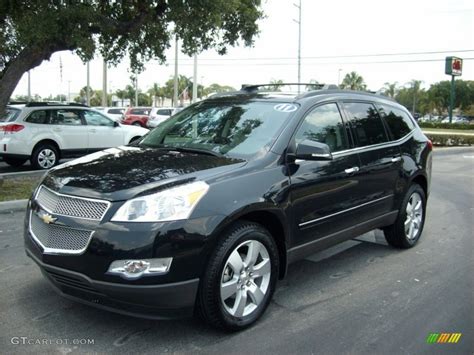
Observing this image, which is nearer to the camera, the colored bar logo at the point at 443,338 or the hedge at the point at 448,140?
the colored bar logo at the point at 443,338

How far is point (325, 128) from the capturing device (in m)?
4.49

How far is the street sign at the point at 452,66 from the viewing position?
41031 mm

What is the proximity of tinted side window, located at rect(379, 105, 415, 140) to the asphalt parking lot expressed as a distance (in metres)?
1.39

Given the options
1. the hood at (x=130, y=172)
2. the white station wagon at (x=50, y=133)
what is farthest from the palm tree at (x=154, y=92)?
the hood at (x=130, y=172)

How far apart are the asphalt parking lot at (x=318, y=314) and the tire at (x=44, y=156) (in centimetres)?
A: 646

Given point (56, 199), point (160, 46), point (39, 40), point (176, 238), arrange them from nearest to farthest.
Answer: point (176, 238)
point (56, 199)
point (39, 40)
point (160, 46)

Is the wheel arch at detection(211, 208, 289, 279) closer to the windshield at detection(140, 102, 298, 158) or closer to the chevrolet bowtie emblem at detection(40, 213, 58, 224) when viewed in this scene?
the windshield at detection(140, 102, 298, 158)

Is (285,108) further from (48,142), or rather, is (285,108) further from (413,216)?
(48,142)

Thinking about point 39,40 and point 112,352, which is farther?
point 39,40

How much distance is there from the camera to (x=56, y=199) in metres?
3.40

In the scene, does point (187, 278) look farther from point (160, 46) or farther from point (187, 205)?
point (160, 46)

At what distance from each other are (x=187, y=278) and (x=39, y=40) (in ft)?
21.7

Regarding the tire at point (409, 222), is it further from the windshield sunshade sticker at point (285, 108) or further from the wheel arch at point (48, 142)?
the wheel arch at point (48, 142)

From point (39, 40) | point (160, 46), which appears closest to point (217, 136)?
point (39, 40)
